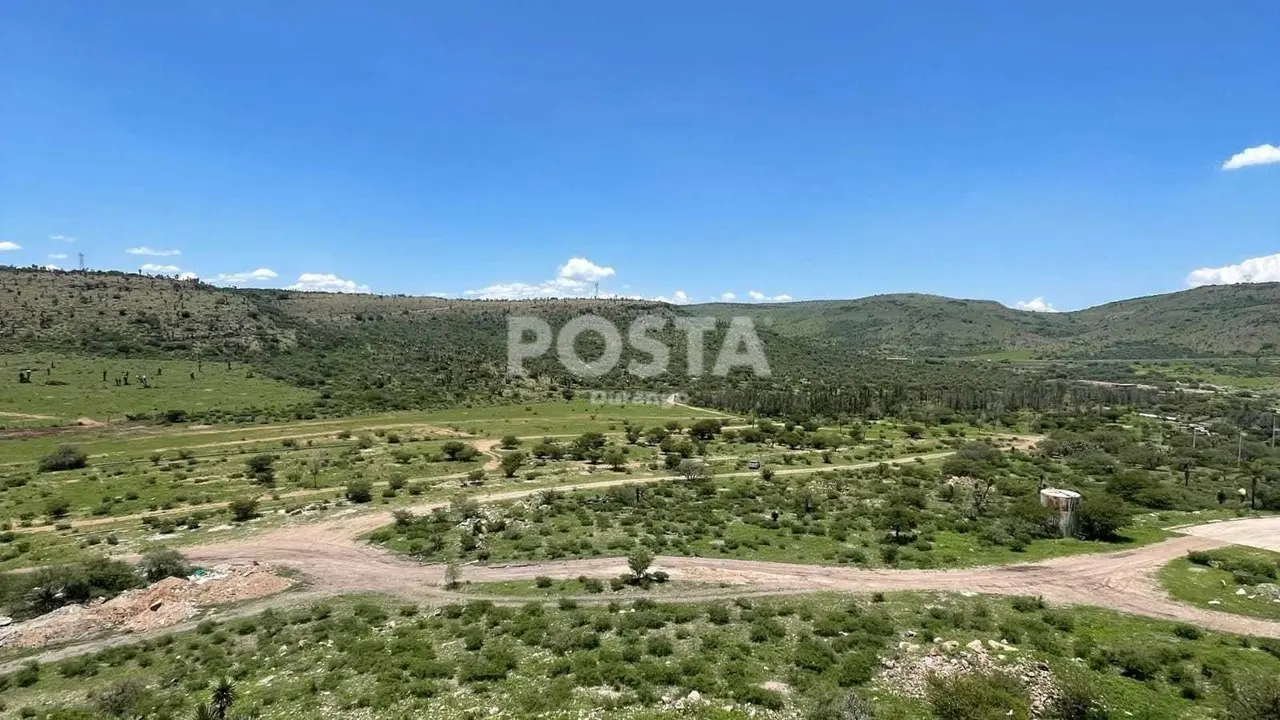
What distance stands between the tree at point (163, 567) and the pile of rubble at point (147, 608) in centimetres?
81

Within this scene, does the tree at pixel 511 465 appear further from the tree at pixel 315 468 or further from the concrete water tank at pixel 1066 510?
the concrete water tank at pixel 1066 510

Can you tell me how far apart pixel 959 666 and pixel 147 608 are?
31.3 m

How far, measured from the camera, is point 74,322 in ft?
367

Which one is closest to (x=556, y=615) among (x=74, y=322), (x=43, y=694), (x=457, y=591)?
(x=457, y=591)

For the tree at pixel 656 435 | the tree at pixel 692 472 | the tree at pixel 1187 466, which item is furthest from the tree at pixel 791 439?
the tree at pixel 1187 466

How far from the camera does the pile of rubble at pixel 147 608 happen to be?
22.1 m

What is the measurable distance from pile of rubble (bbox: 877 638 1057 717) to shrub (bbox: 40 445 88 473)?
66332 mm

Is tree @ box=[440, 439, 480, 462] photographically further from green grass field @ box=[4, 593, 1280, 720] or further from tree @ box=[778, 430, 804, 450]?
tree @ box=[778, 430, 804, 450]

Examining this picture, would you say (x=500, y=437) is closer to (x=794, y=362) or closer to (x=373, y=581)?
(x=373, y=581)

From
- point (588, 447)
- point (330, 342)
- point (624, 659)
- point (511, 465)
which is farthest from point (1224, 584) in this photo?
point (330, 342)

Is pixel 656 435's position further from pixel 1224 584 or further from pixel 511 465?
pixel 1224 584

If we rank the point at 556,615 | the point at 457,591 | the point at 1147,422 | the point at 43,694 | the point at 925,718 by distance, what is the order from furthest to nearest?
1. the point at 1147,422
2. the point at 457,591
3. the point at 556,615
4. the point at 43,694
5. the point at 925,718

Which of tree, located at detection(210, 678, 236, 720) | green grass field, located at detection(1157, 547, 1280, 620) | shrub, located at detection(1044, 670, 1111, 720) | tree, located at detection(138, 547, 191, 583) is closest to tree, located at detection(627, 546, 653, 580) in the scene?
tree, located at detection(210, 678, 236, 720)

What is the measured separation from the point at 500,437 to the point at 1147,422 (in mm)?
101611
